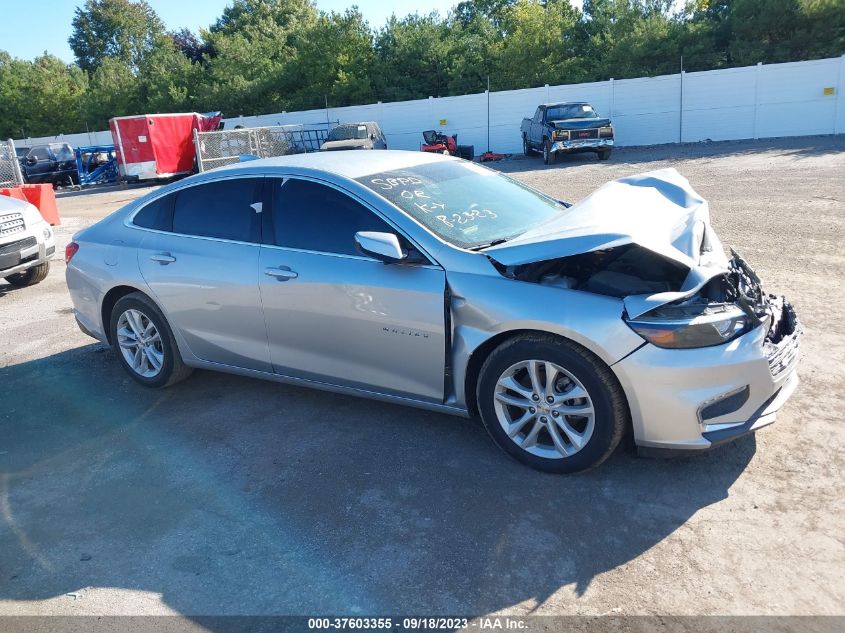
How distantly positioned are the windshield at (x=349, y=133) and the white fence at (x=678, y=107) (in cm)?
713

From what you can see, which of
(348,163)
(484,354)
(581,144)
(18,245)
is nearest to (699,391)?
(484,354)

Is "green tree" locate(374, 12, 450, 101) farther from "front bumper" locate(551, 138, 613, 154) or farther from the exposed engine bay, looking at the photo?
the exposed engine bay

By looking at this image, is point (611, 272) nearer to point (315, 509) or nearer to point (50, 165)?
point (315, 509)

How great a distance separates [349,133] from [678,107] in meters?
12.5

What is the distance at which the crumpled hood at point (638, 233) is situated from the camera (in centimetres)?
344

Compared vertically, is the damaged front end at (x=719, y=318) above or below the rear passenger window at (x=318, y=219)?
below

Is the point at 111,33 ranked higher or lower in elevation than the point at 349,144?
higher

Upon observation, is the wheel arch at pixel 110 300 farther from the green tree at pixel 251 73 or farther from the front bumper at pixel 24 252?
the green tree at pixel 251 73

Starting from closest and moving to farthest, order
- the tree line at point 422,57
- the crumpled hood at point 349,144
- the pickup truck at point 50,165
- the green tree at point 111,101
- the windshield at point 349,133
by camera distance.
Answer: the crumpled hood at point 349,144 → the windshield at point 349,133 → the pickup truck at point 50,165 → the tree line at point 422,57 → the green tree at point 111,101

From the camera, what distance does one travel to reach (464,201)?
14.7 ft

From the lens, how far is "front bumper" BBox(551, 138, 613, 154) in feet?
69.5

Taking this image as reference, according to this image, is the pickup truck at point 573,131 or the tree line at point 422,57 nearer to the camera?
the pickup truck at point 573,131

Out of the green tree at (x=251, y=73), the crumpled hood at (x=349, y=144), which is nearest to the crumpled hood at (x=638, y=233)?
the crumpled hood at (x=349, y=144)

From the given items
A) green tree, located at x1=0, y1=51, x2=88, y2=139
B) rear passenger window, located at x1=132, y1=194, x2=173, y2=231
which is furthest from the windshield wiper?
green tree, located at x1=0, y1=51, x2=88, y2=139
